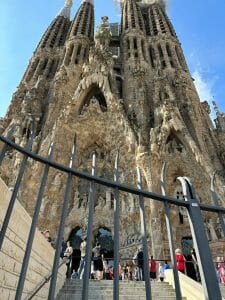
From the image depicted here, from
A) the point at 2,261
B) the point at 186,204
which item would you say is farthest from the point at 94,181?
the point at 2,261

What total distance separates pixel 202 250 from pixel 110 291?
4.57m

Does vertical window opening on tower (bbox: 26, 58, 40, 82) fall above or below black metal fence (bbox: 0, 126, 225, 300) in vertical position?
above

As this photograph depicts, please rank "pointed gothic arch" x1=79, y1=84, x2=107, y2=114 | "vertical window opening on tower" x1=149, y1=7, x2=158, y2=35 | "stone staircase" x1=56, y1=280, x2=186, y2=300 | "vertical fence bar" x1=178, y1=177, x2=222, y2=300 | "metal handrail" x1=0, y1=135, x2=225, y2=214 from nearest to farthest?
"vertical fence bar" x1=178, y1=177, x2=222, y2=300, "metal handrail" x1=0, y1=135, x2=225, y2=214, "stone staircase" x1=56, y1=280, x2=186, y2=300, "pointed gothic arch" x1=79, y1=84, x2=107, y2=114, "vertical window opening on tower" x1=149, y1=7, x2=158, y2=35

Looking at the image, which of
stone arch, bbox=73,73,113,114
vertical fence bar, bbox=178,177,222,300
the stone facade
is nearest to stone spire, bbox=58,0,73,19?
the stone facade

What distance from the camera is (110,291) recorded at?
17.6ft

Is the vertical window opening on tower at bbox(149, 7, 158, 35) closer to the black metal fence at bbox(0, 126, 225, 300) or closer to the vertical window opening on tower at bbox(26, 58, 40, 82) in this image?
the vertical window opening on tower at bbox(26, 58, 40, 82)

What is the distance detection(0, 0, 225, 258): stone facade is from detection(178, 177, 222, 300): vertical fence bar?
711cm

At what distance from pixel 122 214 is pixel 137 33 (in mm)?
19722

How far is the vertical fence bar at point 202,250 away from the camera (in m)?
1.30

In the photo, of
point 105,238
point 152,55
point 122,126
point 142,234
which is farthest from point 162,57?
point 142,234

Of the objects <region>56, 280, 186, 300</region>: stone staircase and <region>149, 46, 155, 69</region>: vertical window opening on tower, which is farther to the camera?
<region>149, 46, 155, 69</region>: vertical window opening on tower

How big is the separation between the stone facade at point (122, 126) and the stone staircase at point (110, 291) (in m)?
4.37

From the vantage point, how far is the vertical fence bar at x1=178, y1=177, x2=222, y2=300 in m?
1.30

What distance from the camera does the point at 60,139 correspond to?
13.8 m
